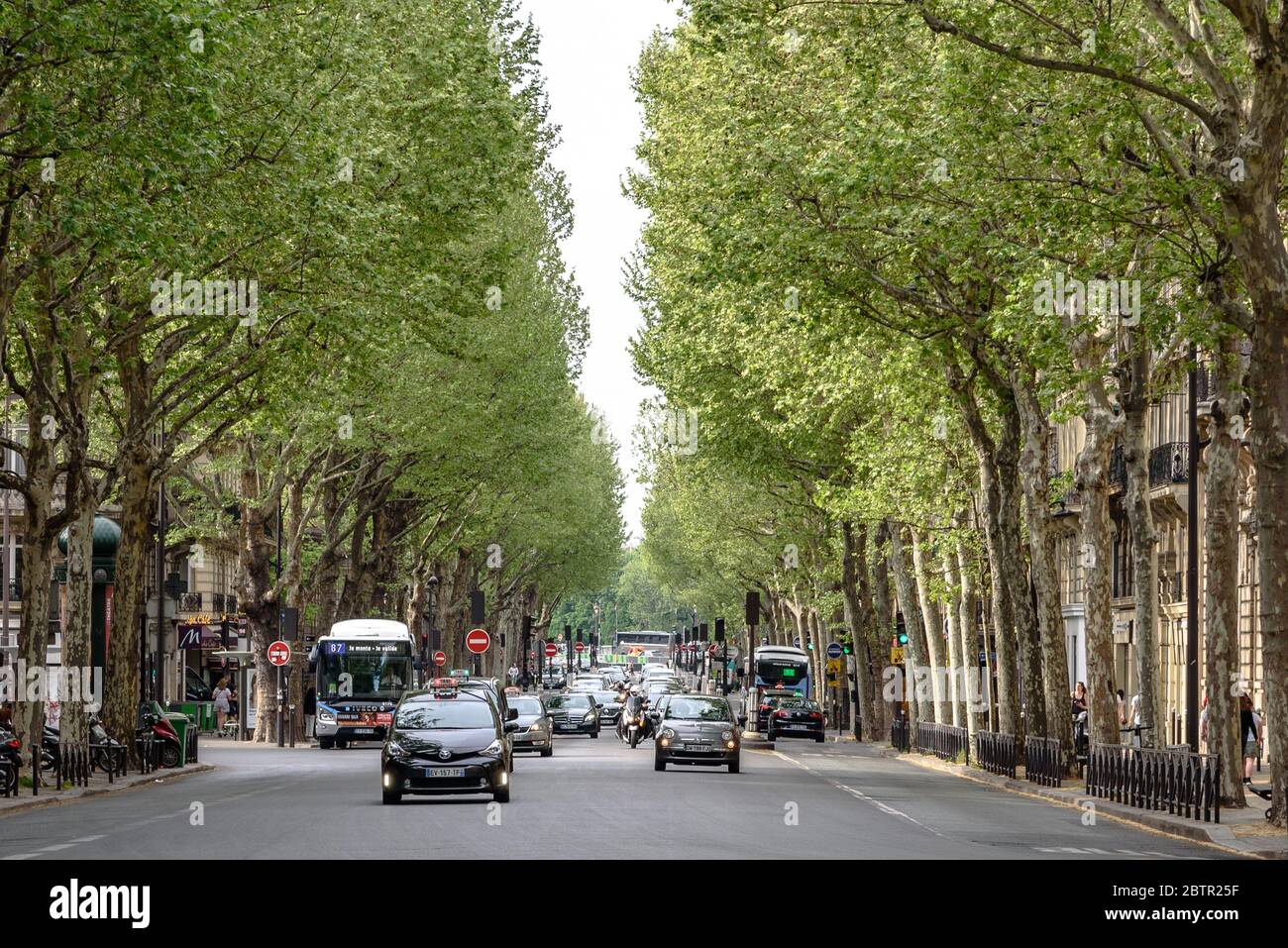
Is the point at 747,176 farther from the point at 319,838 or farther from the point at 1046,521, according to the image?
the point at 319,838

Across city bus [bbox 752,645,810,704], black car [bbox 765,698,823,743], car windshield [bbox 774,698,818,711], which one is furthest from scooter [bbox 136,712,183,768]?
city bus [bbox 752,645,810,704]

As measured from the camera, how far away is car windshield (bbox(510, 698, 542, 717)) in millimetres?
50722

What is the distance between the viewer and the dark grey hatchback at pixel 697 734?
39344mm

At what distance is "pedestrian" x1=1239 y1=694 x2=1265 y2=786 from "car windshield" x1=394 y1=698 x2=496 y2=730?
1715 cm

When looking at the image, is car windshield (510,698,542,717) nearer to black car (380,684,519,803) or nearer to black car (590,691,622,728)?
black car (380,684,519,803)

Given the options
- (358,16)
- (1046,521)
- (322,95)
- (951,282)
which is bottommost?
(1046,521)

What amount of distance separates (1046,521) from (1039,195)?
10.5 metres

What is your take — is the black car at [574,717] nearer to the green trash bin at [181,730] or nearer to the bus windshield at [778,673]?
the bus windshield at [778,673]

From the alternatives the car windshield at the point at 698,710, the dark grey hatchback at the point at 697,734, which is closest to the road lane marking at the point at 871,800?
the dark grey hatchback at the point at 697,734

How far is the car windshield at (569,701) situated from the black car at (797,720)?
6623 millimetres

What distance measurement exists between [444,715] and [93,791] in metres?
7.87

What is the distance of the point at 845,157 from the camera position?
30.4 meters

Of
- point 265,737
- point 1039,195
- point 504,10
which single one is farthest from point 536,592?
point 1039,195

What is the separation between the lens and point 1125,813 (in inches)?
1113
